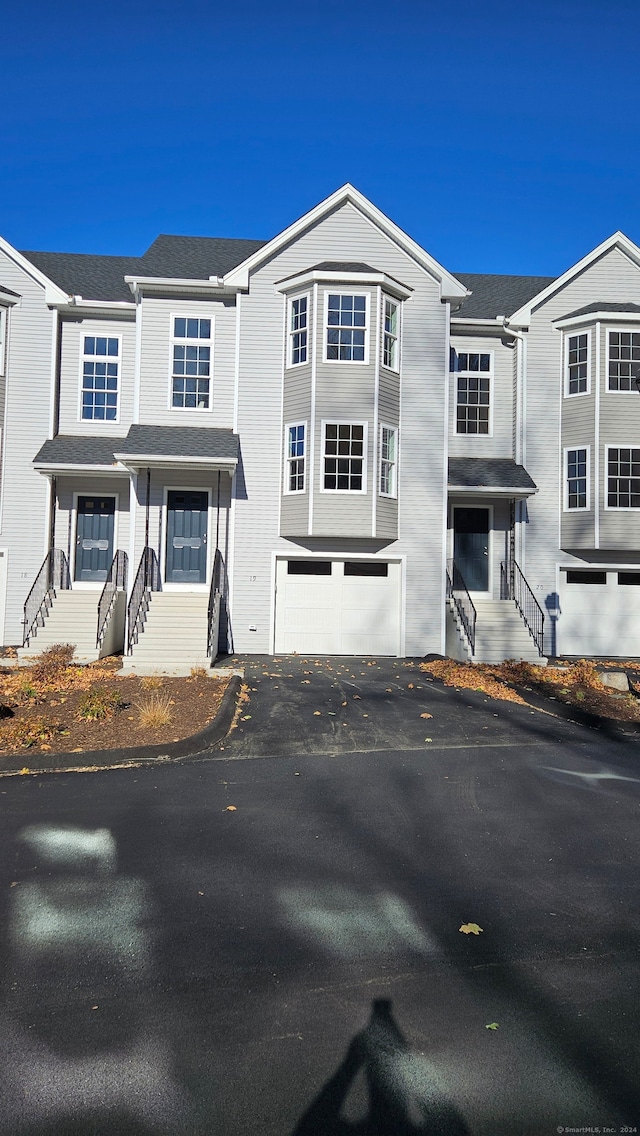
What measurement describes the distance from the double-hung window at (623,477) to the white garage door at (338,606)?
6428 millimetres

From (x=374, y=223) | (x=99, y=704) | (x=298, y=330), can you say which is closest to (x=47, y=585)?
(x=99, y=704)

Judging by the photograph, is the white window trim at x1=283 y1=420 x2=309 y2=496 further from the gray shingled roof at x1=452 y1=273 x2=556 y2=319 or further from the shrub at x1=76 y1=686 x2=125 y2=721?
the shrub at x1=76 y1=686 x2=125 y2=721

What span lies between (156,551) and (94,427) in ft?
Result: 12.9

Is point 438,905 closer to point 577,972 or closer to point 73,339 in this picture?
point 577,972

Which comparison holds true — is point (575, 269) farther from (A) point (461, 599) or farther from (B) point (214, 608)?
(B) point (214, 608)

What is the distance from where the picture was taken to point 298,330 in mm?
17281

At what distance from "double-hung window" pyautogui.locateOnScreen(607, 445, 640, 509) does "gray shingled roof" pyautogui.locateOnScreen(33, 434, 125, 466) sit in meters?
13.0

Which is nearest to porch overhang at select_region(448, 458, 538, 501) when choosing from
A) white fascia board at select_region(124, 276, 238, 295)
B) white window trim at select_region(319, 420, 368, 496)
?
white window trim at select_region(319, 420, 368, 496)

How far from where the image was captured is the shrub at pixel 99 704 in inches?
374

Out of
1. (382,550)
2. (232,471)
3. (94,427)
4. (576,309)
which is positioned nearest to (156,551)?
(232,471)

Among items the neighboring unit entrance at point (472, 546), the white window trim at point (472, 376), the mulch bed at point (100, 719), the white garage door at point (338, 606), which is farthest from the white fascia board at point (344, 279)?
the mulch bed at point (100, 719)

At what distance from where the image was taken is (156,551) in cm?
1725

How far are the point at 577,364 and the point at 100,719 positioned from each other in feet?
52.8

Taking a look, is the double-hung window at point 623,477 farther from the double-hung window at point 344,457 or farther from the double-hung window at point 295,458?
the double-hung window at point 295,458
